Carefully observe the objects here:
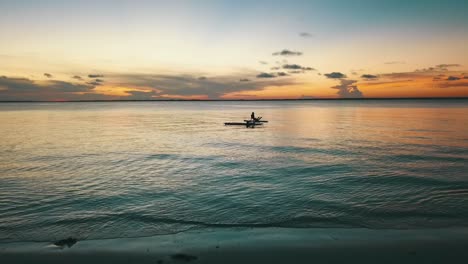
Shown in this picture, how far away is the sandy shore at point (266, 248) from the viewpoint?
751cm

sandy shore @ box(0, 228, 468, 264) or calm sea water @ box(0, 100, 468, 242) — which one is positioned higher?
sandy shore @ box(0, 228, 468, 264)

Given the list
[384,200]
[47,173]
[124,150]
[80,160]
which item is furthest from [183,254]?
[124,150]

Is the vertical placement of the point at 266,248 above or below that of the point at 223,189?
above

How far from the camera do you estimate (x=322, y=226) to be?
10.2m

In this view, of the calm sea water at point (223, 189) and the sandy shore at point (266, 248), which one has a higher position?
the sandy shore at point (266, 248)

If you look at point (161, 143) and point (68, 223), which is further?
point (161, 143)

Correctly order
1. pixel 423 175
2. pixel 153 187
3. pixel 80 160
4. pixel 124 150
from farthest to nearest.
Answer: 1. pixel 124 150
2. pixel 80 160
3. pixel 423 175
4. pixel 153 187

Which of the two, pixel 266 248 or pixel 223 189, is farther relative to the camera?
pixel 223 189

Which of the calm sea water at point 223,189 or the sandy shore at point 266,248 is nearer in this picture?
the sandy shore at point 266,248

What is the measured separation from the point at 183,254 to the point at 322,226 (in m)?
4.70

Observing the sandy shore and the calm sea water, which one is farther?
the calm sea water

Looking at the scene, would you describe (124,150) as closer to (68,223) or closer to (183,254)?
(68,223)

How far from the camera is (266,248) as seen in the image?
8.13 m

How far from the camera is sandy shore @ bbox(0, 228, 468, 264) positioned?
7512mm
